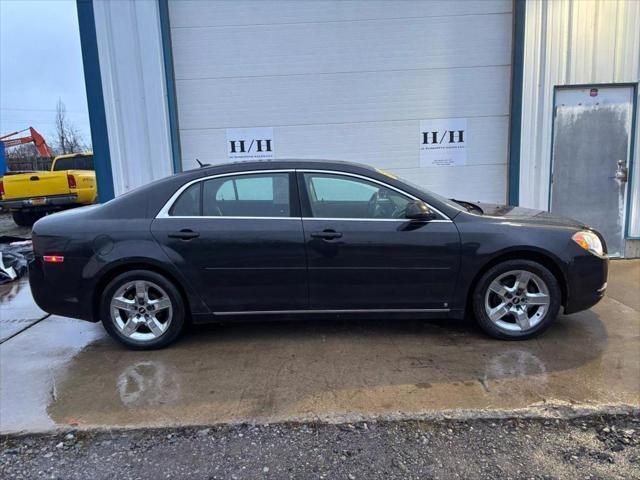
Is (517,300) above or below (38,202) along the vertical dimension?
below

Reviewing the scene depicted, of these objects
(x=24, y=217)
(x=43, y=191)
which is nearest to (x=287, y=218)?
(x=43, y=191)

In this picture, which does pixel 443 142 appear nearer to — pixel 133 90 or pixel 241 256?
pixel 241 256

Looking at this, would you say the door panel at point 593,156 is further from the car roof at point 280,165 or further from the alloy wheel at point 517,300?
the car roof at point 280,165

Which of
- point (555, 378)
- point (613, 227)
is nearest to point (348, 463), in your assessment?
point (555, 378)

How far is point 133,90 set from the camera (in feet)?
23.3


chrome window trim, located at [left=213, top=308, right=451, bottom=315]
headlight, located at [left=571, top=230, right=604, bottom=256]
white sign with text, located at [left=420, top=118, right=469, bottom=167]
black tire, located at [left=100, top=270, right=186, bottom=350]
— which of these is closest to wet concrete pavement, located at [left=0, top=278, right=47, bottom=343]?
black tire, located at [left=100, top=270, right=186, bottom=350]

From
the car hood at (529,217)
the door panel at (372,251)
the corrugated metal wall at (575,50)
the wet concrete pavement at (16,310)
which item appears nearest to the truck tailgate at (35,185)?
the wet concrete pavement at (16,310)

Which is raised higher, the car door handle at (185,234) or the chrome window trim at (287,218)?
the chrome window trim at (287,218)

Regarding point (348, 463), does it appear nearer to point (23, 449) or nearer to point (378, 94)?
point (23, 449)

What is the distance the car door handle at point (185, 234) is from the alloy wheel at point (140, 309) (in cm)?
45

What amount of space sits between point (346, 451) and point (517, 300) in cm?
215

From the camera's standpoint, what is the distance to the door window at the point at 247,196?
4191mm

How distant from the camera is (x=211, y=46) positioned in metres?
7.19

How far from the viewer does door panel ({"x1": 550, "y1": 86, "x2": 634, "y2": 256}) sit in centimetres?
695
